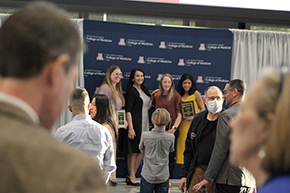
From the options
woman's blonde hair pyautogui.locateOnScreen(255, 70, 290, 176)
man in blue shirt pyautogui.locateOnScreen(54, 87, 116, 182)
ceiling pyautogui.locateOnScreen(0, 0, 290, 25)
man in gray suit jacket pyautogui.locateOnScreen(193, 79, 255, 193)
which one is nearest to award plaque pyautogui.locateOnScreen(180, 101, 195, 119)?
ceiling pyautogui.locateOnScreen(0, 0, 290, 25)

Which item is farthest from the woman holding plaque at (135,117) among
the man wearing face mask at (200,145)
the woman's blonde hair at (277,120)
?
the woman's blonde hair at (277,120)

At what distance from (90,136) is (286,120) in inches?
85.9

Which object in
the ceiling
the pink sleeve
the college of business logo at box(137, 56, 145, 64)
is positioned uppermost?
the ceiling

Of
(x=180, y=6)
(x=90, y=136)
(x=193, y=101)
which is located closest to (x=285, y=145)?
(x=90, y=136)

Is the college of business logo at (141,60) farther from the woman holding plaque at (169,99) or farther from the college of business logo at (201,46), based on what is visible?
the college of business logo at (201,46)

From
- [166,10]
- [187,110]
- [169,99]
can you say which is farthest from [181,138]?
[166,10]

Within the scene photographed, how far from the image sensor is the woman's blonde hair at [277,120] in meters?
0.83

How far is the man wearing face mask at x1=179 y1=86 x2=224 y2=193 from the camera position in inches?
149

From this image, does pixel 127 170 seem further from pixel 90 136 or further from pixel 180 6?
pixel 90 136

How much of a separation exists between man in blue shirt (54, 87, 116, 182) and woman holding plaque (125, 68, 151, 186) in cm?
363

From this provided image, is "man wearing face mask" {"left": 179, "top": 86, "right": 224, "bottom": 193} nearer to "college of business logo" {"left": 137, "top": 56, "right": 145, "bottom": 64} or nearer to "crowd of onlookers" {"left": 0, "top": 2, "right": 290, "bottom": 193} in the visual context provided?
"crowd of onlookers" {"left": 0, "top": 2, "right": 290, "bottom": 193}

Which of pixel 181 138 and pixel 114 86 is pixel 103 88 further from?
pixel 181 138

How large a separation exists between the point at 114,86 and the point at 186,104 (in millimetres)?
1464

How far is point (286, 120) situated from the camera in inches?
32.7
